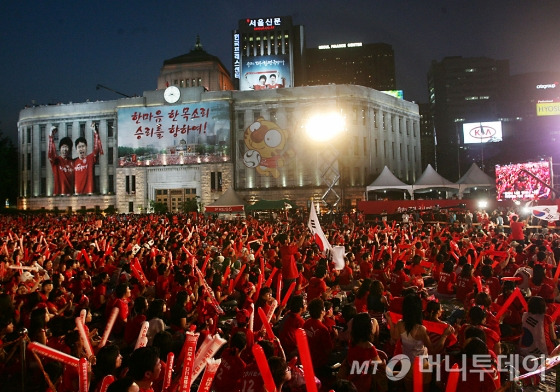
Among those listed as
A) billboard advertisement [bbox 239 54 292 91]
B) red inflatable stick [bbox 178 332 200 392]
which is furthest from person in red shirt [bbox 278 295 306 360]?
billboard advertisement [bbox 239 54 292 91]

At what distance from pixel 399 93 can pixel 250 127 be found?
131 ft

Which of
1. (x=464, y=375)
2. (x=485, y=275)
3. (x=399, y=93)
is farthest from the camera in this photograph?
(x=399, y=93)

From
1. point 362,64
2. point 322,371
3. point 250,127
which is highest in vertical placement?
point 362,64

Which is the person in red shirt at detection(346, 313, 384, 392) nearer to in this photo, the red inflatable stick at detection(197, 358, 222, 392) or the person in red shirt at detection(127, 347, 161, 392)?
the red inflatable stick at detection(197, 358, 222, 392)

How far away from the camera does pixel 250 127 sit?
49188 mm

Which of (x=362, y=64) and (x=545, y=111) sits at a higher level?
(x=362, y=64)

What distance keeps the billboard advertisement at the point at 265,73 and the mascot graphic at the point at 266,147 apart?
690 inches

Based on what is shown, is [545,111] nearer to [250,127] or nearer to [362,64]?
[250,127]

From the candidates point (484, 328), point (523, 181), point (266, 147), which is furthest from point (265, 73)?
point (484, 328)

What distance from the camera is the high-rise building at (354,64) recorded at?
124625 mm

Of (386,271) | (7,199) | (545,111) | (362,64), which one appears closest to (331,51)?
(362,64)

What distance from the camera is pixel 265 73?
66688 mm

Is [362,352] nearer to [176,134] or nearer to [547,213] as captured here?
[547,213]

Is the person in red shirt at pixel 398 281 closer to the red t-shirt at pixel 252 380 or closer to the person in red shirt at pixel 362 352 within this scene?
the person in red shirt at pixel 362 352
